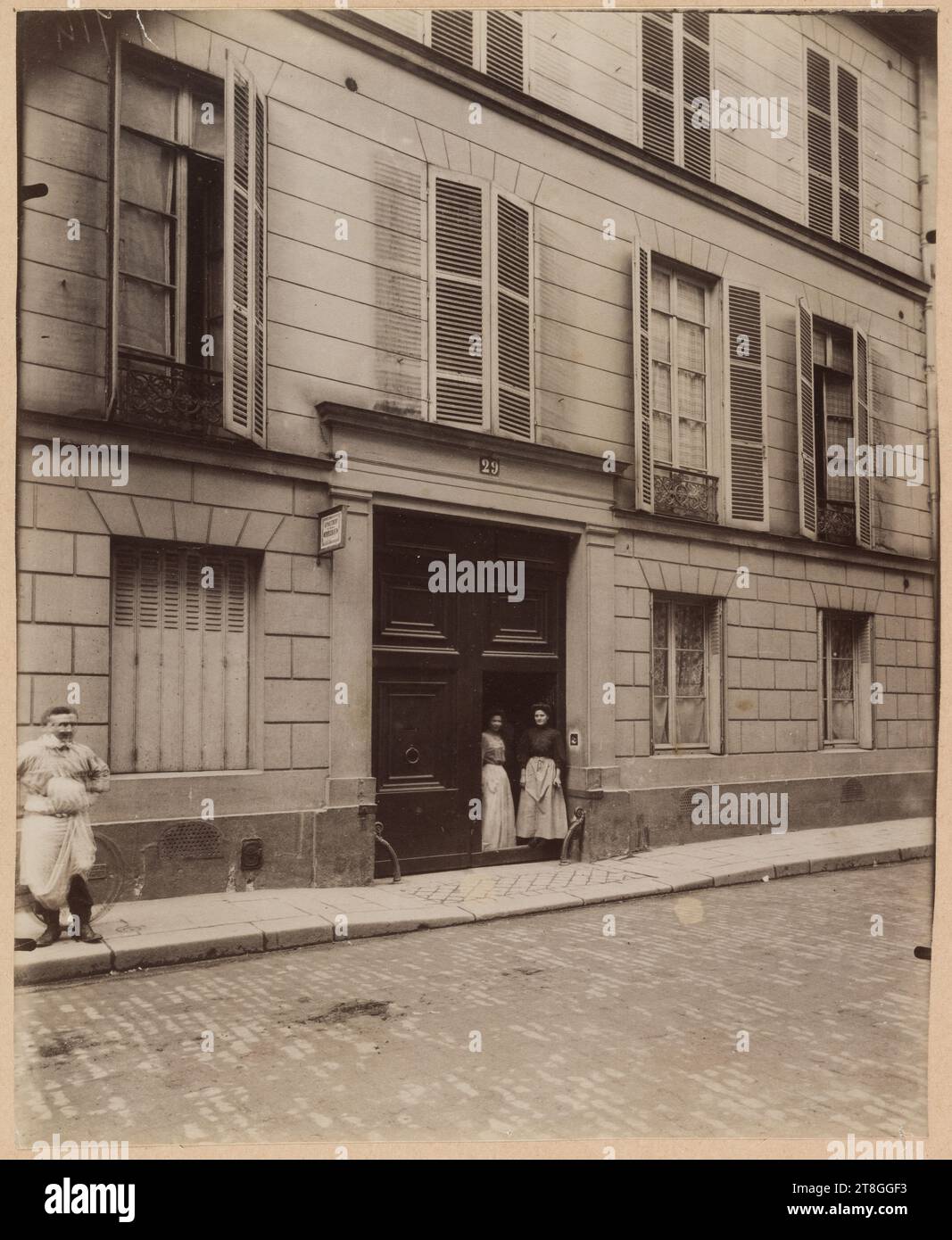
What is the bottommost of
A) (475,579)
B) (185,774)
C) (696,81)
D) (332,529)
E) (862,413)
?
(185,774)

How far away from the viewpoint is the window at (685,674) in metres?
10.5

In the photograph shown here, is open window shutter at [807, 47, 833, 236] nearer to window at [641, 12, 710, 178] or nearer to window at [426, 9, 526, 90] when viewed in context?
window at [641, 12, 710, 178]

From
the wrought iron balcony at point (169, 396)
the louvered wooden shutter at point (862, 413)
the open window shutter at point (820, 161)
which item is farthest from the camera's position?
the louvered wooden shutter at point (862, 413)

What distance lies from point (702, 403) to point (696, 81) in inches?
126

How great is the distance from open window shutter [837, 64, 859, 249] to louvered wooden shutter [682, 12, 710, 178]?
1.19 metres

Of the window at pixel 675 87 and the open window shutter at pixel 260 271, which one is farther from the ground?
the window at pixel 675 87

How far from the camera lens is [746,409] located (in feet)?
34.5

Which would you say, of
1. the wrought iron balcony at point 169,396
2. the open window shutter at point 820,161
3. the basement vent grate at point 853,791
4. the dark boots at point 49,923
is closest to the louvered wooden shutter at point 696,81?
the open window shutter at point 820,161

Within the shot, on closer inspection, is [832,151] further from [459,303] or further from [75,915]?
[75,915]

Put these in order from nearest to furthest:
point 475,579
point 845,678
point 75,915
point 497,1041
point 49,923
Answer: point 497,1041, point 49,923, point 75,915, point 475,579, point 845,678

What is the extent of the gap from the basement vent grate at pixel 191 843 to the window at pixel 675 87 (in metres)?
6.92

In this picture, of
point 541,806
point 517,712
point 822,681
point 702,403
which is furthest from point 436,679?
point 822,681

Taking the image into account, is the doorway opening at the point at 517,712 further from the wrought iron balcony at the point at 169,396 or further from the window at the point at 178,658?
the wrought iron balcony at the point at 169,396
